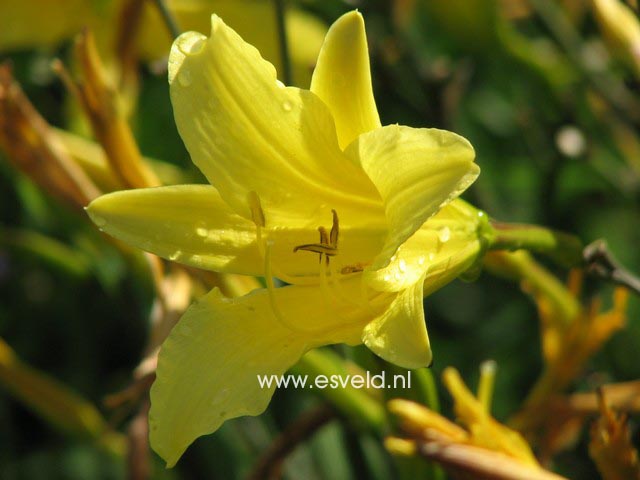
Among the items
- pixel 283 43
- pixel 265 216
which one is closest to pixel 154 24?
pixel 283 43

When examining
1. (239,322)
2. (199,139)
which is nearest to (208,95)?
(199,139)

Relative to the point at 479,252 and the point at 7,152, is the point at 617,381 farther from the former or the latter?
the point at 7,152

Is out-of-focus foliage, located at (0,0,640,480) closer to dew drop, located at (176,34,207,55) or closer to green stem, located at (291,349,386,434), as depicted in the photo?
green stem, located at (291,349,386,434)

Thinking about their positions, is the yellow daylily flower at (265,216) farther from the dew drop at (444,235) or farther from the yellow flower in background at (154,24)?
the yellow flower in background at (154,24)

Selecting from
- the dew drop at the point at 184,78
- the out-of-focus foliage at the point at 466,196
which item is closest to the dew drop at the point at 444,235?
the dew drop at the point at 184,78

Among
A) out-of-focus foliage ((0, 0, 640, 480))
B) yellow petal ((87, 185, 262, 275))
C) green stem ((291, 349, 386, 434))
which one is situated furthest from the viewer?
out-of-focus foliage ((0, 0, 640, 480))

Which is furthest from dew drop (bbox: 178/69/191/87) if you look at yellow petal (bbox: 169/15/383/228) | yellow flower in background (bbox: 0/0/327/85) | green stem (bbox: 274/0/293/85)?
yellow flower in background (bbox: 0/0/327/85)

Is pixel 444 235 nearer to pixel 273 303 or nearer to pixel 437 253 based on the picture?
pixel 437 253
